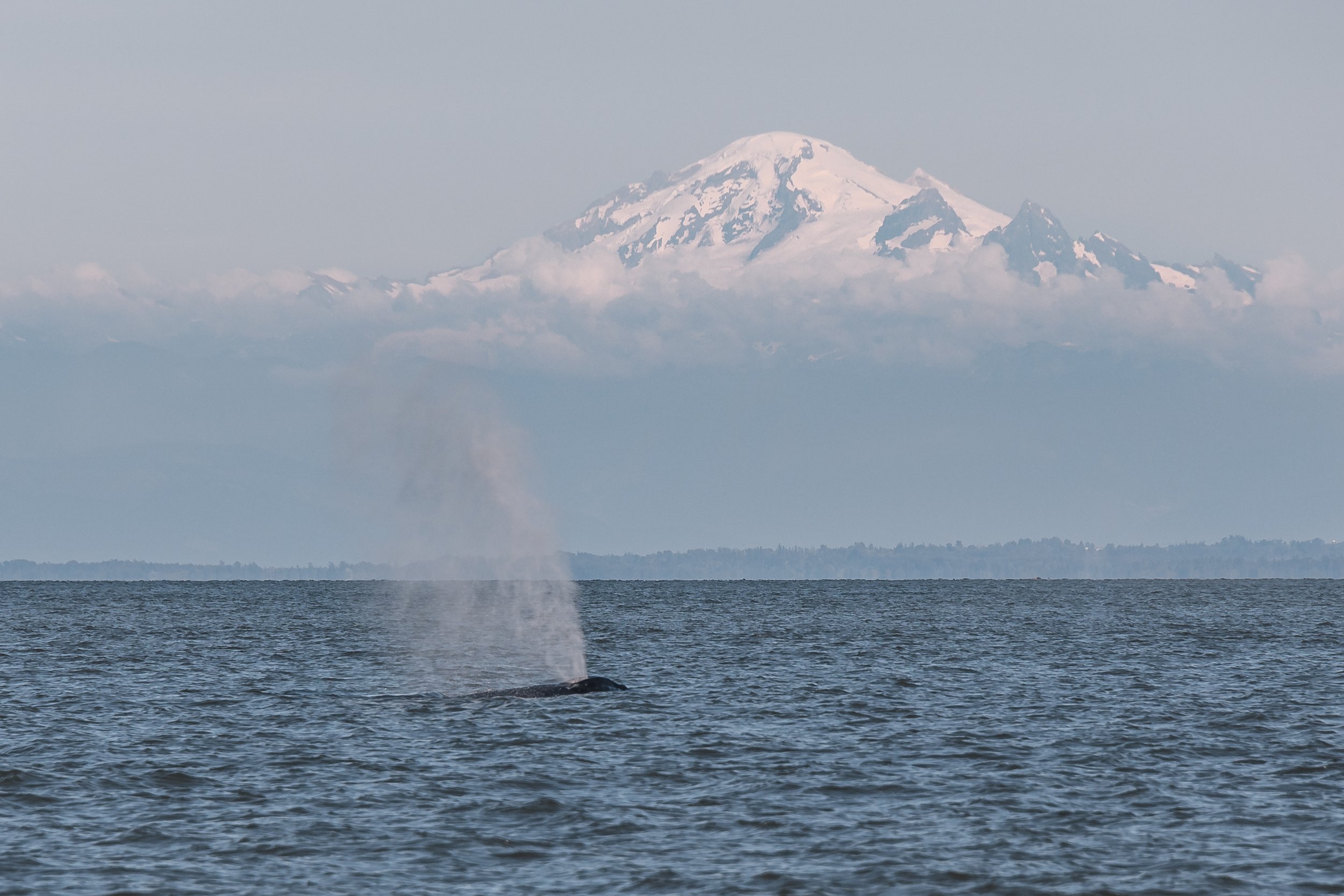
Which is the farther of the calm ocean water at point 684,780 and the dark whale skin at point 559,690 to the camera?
the dark whale skin at point 559,690

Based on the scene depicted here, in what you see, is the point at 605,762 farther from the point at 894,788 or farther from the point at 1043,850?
the point at 1043,850

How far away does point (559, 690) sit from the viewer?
5675cm

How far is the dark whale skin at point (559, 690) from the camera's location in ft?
183

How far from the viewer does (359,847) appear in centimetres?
2942

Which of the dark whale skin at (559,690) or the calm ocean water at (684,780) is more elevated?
the dark whale skin at (559,690)

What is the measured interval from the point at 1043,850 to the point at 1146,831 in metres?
3.16

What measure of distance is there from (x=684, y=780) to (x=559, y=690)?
20.4 m

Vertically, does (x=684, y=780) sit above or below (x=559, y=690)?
below

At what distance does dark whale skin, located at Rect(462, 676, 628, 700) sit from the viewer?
55781mm

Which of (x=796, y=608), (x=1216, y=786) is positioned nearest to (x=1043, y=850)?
(x=1216, y=786)

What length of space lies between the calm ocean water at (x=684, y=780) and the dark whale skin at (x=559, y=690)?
1.47m

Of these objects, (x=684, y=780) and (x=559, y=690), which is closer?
(x=684, y=780)

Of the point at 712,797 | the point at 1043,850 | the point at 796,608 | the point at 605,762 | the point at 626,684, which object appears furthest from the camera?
the point at 796,608

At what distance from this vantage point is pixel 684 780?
A: 121 feet
